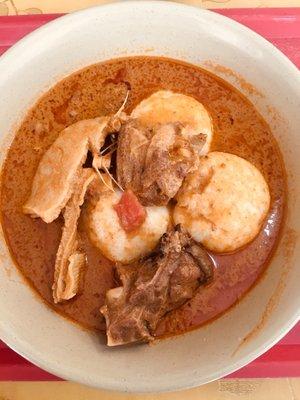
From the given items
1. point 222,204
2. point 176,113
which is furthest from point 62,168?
point 222,204

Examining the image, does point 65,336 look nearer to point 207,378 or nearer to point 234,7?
point 207,378

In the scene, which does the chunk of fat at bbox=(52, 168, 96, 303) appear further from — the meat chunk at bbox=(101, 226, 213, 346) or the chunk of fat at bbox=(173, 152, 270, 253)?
the chunk of fat at bbox=(173, 152, 270, 253)

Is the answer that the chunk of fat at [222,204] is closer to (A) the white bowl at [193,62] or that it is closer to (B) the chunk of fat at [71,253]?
(A) the white bowl at [193,62]

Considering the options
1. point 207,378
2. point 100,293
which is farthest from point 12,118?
point 207,378

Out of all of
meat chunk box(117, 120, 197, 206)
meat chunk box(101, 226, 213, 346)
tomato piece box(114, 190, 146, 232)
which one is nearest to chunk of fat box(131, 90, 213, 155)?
meat chunk box(117, 120, 197, 206)

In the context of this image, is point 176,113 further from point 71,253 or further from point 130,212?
point 71,253
